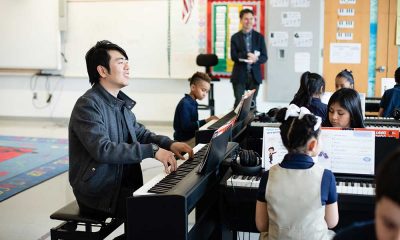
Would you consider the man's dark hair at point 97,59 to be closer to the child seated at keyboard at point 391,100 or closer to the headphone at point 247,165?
the headphone at point 247,165

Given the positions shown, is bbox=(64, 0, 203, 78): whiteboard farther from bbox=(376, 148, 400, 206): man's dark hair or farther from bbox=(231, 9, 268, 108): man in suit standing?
bbox=(376, 148, 400, 206): man's dark hair

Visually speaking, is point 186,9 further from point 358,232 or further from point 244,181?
point 358,232

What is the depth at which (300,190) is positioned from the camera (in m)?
2.11

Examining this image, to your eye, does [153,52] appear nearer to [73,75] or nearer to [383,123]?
[73,75]

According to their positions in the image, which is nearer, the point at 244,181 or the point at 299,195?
the point at 299,195

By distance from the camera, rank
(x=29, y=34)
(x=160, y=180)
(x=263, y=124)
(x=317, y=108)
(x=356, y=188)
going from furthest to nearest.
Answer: (x=29, y=34) < (x=263, y=124) < (x=317, y=108) < (x=356, y=188) < (x=160, y=180)

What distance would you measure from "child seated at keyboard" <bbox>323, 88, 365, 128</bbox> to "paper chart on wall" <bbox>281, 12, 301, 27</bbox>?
458 cm

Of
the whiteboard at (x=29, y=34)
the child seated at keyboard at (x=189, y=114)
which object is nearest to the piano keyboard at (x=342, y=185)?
the child seated at keyboard at (x=189, y=114)

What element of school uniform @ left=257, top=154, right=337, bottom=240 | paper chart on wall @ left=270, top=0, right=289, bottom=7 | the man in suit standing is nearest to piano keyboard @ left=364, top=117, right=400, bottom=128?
school uniform @ left=257, top=154, right=337, bottom=240

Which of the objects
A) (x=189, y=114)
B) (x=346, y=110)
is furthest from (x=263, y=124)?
(x=346, y=110)

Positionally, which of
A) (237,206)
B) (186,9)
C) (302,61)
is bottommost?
(237,206)

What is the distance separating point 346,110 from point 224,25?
496cm

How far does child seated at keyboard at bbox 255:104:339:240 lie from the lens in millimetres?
2113

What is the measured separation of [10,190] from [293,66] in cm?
436
